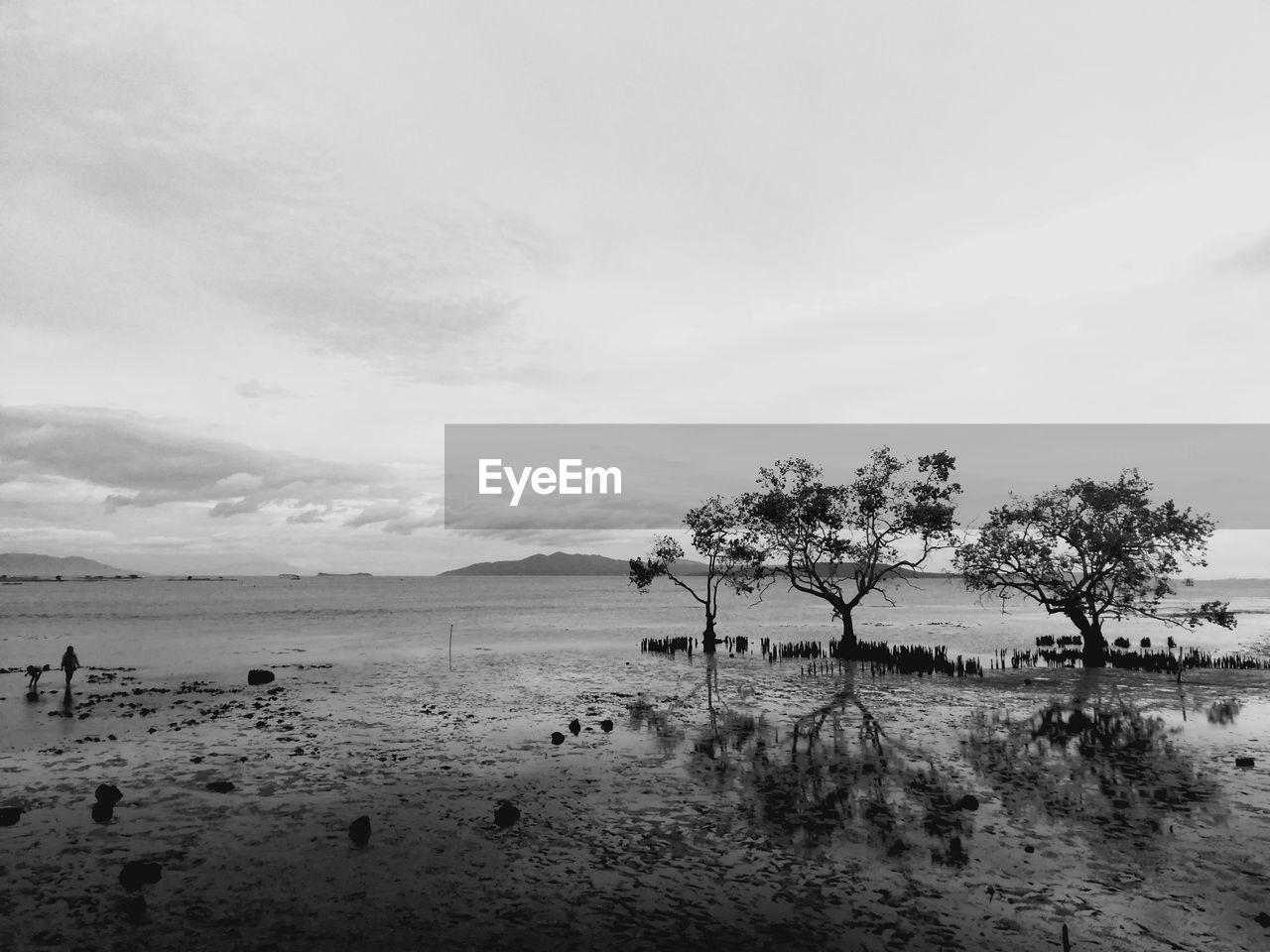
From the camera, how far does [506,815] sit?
629 inches

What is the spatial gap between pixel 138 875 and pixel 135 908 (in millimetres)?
1071

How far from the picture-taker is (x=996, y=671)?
40.7 m

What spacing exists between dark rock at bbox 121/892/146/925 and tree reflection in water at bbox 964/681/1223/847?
676 inches

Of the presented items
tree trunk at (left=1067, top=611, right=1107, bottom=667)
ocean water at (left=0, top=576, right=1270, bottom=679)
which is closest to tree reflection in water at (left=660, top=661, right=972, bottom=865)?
tree trunk at (left=1067, top=611, right=1107, bottom=667)

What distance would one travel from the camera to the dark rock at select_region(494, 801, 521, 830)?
625 inches

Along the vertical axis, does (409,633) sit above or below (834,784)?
below

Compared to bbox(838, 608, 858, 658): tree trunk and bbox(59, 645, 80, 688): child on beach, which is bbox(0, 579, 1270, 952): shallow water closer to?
bbox(59, 645, 80, 688): child on beach

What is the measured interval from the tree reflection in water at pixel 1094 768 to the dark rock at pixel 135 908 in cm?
1717

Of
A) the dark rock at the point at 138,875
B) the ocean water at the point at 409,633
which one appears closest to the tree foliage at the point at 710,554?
the ocean water at the point at 409,633

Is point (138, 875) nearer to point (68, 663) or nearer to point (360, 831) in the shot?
point (360, 831)

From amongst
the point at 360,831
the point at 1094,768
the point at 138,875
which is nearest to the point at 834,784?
the point at 1094,768

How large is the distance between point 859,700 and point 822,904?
2059cm

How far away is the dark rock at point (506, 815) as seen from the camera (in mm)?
15867

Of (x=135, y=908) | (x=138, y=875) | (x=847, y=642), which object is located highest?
(x=138, y=875)
